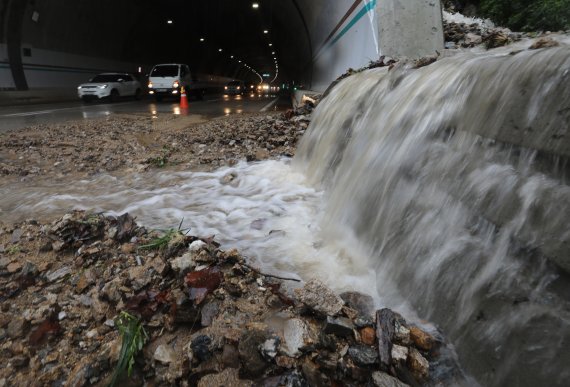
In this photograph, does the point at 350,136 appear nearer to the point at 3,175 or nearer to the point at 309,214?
the point at 309,214

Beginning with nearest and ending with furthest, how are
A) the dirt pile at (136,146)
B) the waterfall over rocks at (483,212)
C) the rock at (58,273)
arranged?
the waterfall over rocks at (483,212) < the rock at (58,273) < the dirt pile at (136,146)

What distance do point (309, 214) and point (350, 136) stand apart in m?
1.36

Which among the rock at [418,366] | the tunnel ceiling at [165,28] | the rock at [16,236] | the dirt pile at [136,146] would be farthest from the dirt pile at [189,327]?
the tunnel ceiling at [165,28]

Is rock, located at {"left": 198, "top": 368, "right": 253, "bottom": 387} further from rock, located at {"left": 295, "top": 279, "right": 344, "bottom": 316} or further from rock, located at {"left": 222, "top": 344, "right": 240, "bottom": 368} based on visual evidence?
rock, located at {"left": 295, "top": 279, "right": 344, "bottom": 316}

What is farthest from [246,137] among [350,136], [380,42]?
[380,42]

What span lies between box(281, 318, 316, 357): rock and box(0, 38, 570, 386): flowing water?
552mm

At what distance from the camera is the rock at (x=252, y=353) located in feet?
5.84

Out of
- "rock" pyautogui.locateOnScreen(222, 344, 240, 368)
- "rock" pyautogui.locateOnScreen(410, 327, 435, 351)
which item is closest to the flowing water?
"rock" pyautogui.locateOnScreen(410, 327, 435, 351)

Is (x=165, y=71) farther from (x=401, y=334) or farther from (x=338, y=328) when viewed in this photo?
(x=401, y=334)

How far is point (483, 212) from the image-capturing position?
198cm

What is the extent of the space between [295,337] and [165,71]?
2080 centimetres

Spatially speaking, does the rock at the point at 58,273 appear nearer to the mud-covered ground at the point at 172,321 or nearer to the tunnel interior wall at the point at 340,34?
the mud-covered ground at the point at 172,321

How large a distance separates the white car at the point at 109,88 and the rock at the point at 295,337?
19.3 metres

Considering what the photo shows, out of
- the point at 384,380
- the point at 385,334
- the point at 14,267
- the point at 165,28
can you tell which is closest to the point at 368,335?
the point at 385,334
